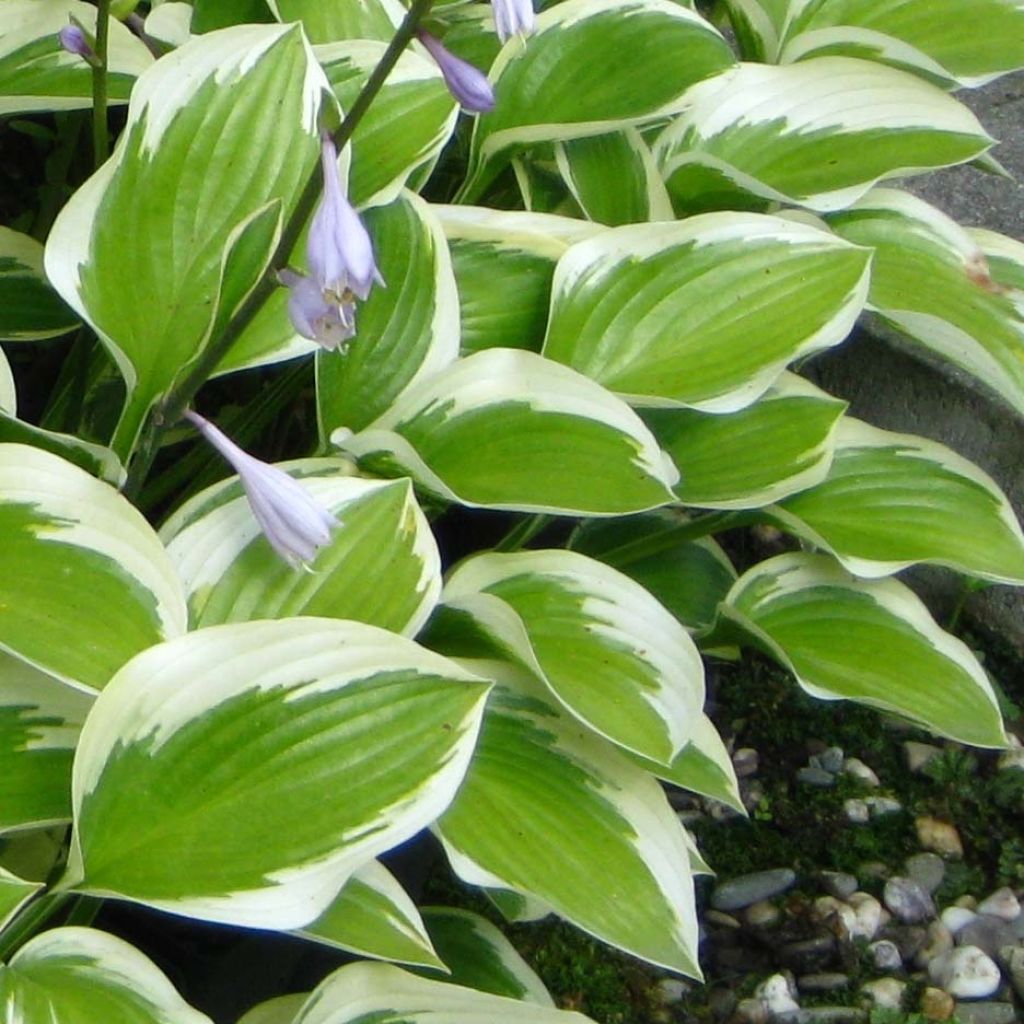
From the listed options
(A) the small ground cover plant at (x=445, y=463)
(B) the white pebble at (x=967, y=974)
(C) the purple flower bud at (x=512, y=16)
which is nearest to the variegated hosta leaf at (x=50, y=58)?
(A) the small ground cover plant at (x=445, y=463)

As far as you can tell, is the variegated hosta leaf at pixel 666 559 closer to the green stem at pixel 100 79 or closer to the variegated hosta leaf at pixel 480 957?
the variegated hosta leaf at pixel 480 957

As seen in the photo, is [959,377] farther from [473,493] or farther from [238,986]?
[238,986]

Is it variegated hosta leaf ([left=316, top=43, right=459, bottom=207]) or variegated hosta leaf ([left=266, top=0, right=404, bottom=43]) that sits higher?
variegated hosta leaf ([left=266, top=0, right=404, bottom=43])

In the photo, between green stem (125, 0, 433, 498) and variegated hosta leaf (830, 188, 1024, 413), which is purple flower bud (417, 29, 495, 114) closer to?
green stem (125, 0, 433, 498)

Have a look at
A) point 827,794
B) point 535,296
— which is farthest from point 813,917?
point 535,296

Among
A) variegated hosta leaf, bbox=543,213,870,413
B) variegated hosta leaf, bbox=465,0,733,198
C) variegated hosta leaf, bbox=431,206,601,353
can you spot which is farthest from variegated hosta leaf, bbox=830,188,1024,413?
variegated hosta leaf, bbox=431,206,601,353

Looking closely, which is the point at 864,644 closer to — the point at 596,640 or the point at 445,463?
the point at 596,640

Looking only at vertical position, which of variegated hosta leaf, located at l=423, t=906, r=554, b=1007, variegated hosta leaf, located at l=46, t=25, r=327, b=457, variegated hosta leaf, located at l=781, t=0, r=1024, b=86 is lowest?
variegated hosta leaf, located at l=423, t=906, r=554, b=1007

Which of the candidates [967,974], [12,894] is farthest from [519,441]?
[967,974]
